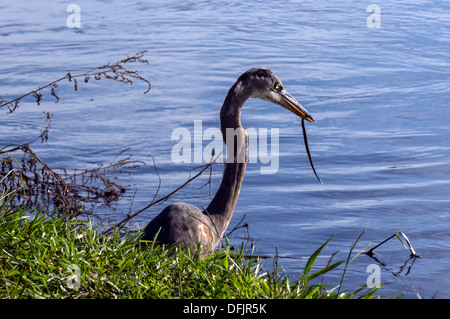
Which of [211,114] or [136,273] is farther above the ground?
[136,273]

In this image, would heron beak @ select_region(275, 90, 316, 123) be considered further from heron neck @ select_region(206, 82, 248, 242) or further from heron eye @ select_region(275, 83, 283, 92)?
heron neck @ select_region(206, 82, 248, 242)

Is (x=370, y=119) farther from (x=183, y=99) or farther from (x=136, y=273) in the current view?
(x=136, y=273)

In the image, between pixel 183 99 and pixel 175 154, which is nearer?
pixel 175 154

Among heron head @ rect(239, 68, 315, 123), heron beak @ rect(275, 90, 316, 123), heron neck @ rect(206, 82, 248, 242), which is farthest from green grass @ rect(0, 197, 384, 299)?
heron beak @ rect(275, 90, 316, 123)

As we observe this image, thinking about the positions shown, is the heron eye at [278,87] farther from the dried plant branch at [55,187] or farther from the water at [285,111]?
the dried plant branch at [55,187]

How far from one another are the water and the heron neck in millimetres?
1077

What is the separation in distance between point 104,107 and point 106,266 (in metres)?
7.63

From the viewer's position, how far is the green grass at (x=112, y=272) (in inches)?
143

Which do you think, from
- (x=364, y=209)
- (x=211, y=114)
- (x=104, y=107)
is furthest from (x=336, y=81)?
(x=364, y=209)

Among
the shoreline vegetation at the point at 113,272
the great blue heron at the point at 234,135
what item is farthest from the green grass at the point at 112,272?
the great blue heron at the point at 234,135

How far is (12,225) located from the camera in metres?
4.28

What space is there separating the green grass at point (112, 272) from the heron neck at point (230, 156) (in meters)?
1.19

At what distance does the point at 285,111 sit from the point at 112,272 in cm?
780

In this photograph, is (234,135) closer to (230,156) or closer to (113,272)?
(230,156)
